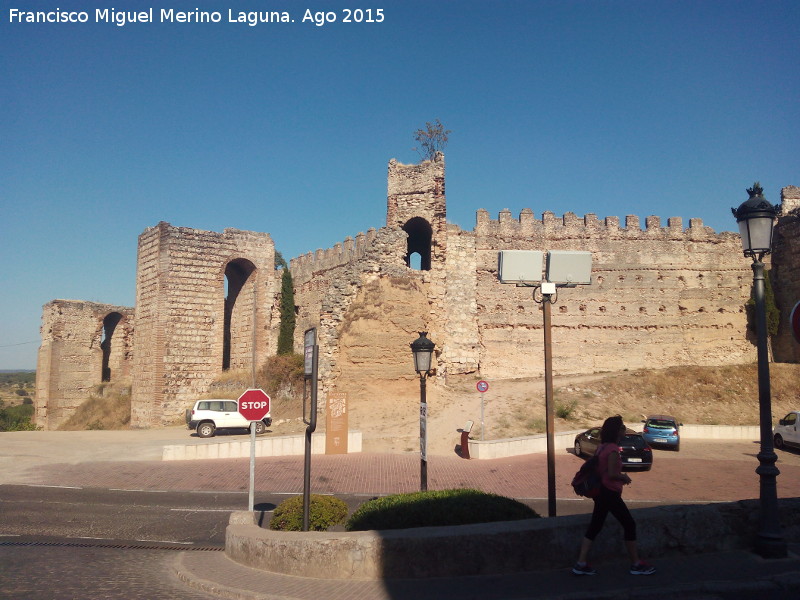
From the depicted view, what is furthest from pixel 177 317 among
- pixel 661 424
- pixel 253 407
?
pixel 661 424

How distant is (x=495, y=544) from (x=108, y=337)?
42.9 meters

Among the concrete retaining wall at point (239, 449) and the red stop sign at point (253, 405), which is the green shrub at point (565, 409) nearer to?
the concrete retaining wall at point (239, 449)

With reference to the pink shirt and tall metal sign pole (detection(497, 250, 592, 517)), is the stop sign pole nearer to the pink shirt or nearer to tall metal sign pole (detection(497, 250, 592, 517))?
tall metal sign pole (detection(497, 250, 592, 517))

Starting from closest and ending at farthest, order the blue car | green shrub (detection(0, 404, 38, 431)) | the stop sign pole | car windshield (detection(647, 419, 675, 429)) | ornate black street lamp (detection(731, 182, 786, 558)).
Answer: ornate black street lamp (detection(731, 182, 786, 558)) → the stop sign pole → the blue car → car windshield (detection(647, 419, 675, 429)) → green shrub (detection(0, 404, 38, 431))

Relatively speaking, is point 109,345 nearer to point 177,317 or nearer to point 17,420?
point 177,317

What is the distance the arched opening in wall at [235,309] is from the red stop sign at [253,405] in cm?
2481

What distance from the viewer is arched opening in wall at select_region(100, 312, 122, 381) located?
42.7 m

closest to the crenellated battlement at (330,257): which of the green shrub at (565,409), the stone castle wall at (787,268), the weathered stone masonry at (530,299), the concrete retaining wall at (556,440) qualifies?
the weathered stone masonry at (530,299)

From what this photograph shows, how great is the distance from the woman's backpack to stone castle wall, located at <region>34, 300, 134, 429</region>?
37998mm

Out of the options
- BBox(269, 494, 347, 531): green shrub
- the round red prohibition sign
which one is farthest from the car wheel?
the round red prohibition sign

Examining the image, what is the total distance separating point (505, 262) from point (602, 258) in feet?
Answer: 83.5

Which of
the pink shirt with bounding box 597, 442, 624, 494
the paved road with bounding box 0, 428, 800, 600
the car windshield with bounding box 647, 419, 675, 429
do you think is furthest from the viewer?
the car windshield with bounding box 647, 419, 675, 429

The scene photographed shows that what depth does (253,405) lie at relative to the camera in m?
11.0

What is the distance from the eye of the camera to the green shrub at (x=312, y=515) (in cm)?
819
